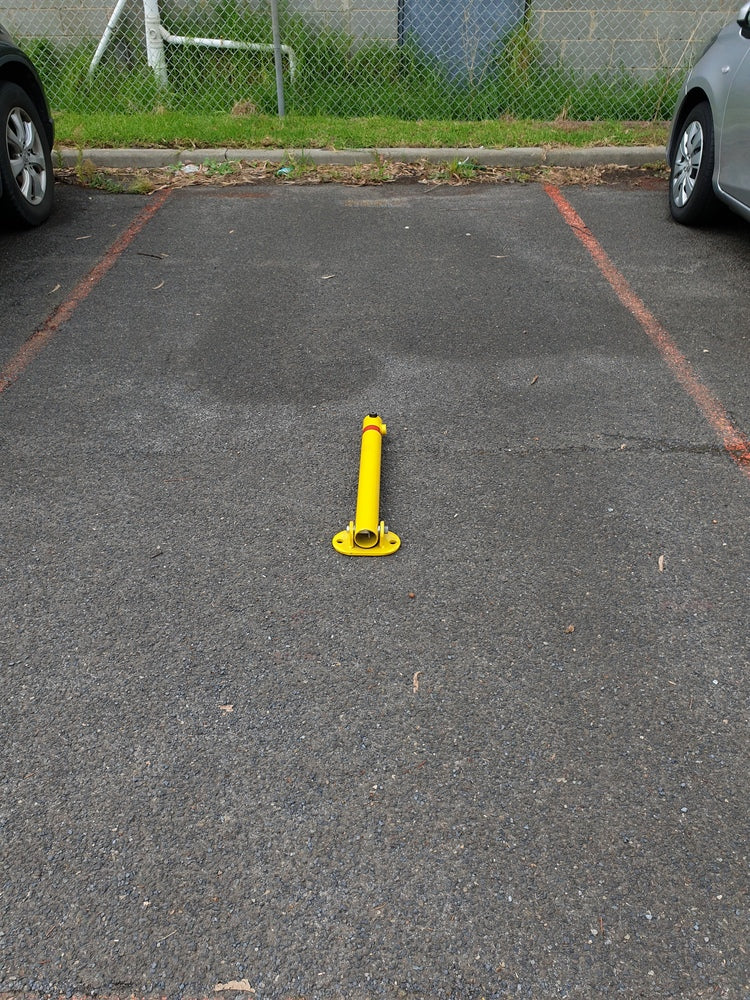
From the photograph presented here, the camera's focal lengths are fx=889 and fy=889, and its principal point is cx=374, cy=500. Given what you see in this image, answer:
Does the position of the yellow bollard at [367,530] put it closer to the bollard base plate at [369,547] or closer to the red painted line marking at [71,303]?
the bollard base plate at [369,547]

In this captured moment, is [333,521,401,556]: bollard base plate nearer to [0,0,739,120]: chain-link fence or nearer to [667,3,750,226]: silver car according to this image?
[667,3,750,226]: silver car

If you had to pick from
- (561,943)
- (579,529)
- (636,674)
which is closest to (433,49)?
(579,529)

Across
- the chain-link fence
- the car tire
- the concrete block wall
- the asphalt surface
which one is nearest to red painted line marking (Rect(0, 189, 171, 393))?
the asphalt surface

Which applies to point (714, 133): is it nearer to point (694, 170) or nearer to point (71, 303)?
point (694, 170)

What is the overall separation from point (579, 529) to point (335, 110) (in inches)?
296

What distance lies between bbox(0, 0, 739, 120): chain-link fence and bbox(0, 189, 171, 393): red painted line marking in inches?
122

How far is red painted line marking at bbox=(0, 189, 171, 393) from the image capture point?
474 cm

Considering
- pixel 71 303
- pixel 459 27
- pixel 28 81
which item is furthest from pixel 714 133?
pixel 28 81

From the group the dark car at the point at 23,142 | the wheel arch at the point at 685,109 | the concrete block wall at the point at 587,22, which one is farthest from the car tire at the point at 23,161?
the wheel arch at the point at 685,109

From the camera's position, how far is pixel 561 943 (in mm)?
2078

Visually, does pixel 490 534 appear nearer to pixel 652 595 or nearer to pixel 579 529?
pixel 579 529

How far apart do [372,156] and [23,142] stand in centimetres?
321

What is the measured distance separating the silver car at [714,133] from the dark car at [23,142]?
15.7 ft

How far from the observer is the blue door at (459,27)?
9.67 metres
